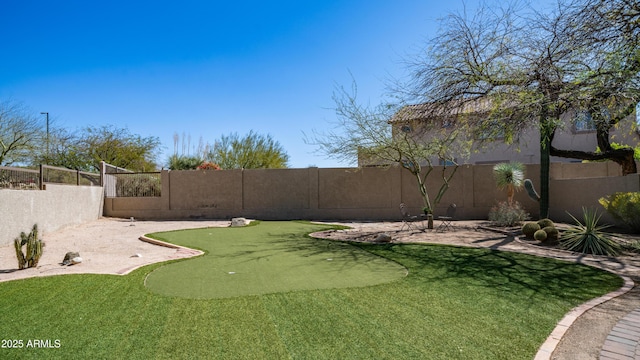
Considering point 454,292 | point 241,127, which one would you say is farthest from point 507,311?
point 241,127

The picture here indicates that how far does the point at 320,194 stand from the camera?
589 inches

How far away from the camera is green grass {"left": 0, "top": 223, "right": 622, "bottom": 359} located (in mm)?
2787

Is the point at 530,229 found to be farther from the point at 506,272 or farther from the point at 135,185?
the point at 135,185

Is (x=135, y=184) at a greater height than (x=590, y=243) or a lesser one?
greater

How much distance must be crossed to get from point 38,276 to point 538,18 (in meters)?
9.90

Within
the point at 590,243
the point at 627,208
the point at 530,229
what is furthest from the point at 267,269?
the point at 627,208

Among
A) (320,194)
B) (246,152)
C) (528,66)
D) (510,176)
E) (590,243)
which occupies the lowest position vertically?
(590,243)

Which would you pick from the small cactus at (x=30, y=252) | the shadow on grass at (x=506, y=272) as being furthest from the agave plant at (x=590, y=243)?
the small cactus at (x=30, y=252)

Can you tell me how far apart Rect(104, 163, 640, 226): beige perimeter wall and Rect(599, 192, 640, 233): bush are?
3.40m

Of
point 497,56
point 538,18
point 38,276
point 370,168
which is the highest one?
point 538,18

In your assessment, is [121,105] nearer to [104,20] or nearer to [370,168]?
[104,20]

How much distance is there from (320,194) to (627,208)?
32.9 ft

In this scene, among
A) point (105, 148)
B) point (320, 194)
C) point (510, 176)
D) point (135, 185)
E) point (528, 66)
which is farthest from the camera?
point (105, 148)

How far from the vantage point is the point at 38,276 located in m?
5.22
